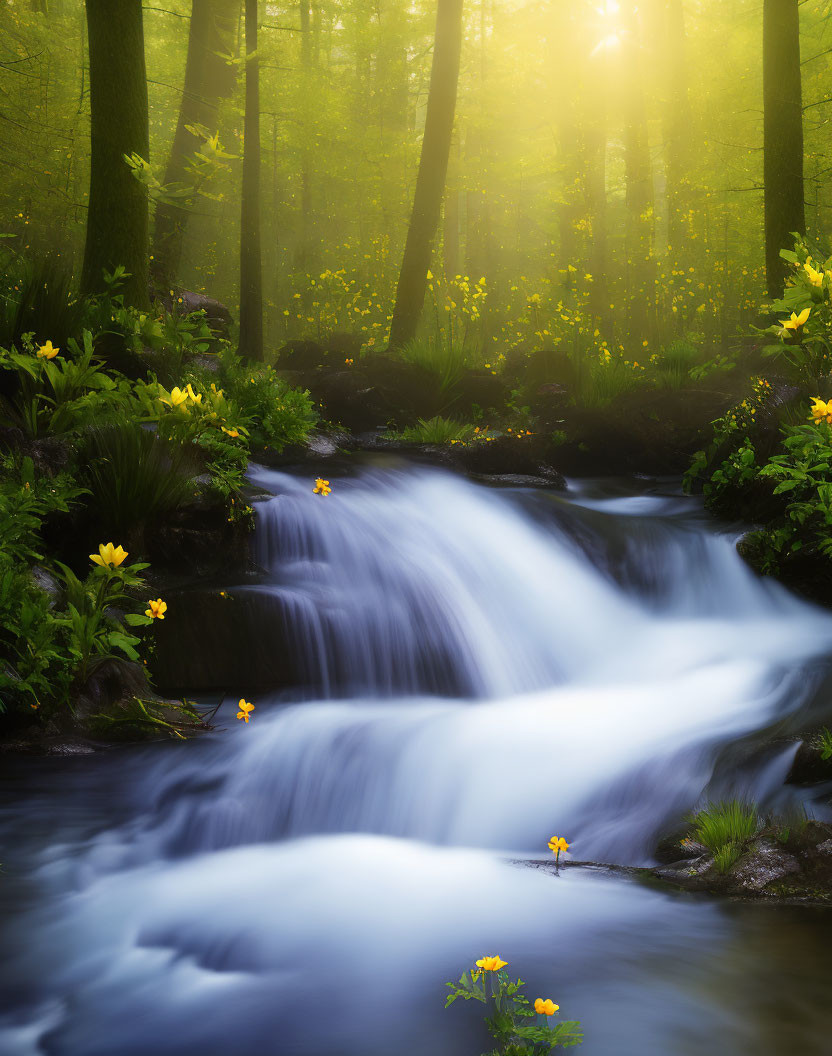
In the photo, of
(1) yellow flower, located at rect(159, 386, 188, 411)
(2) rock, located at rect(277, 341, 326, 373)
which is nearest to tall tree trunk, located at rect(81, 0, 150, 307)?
(1) yellow flower, located at rect(159, 386, 188, 411)

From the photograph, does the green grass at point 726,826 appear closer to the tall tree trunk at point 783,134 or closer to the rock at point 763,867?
the rock at point 763,867

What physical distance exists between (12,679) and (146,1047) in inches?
85.0

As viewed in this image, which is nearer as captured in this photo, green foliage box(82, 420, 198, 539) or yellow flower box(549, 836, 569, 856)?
yellow flower box(549, 836, 569, 856)

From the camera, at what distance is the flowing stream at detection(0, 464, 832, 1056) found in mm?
2703

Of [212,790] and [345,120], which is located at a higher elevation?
[345,120]

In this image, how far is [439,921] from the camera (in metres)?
3.27

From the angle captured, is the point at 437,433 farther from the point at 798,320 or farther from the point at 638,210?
the point at 638,210

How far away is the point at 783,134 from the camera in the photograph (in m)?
9.84

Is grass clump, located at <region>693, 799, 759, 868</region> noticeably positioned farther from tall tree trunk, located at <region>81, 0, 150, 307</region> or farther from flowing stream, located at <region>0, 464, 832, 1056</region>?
tall tree trunk, located at <region>81, 0, 150, 307</region>

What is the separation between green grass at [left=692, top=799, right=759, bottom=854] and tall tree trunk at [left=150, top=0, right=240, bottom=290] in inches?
446

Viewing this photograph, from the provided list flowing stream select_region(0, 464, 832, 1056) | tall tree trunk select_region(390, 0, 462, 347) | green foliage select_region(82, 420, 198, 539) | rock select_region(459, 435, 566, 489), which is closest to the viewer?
flowing stream select_region(0, 464, 832, 1056)

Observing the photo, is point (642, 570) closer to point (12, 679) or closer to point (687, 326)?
point (12, 679)

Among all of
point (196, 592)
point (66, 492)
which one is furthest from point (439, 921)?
point (66, 492)

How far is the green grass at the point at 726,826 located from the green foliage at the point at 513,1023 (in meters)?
1.24
